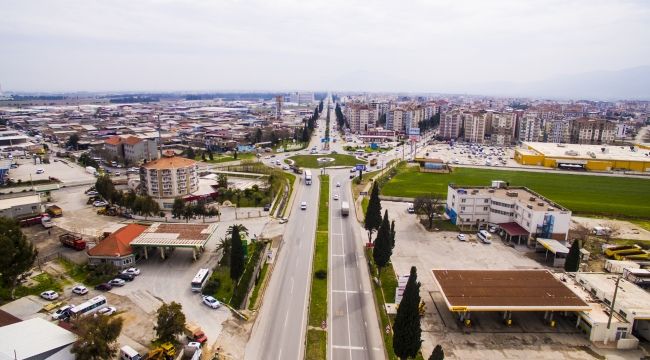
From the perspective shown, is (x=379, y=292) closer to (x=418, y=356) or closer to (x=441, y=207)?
(x=418, y=356)

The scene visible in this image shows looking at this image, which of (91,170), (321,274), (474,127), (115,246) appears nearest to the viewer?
(321,274)

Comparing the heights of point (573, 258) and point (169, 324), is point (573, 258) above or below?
above

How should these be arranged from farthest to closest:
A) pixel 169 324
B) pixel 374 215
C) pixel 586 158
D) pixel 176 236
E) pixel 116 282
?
pixel 586 158
pixel 374 215
pixel 176 236
pixel 116 282
pixel 169 324

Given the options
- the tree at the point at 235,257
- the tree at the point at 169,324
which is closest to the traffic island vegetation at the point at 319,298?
the tree at the point at 235,257

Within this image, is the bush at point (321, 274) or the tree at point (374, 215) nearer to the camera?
the bush at point (321, 274)

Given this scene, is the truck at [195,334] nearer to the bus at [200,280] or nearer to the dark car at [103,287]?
the bus at [200,280]

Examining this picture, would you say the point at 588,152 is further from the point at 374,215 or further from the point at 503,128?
the point at 374,215

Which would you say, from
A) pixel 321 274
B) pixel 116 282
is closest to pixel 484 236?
pixel 321 274

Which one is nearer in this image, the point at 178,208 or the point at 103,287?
the point at 103,287
